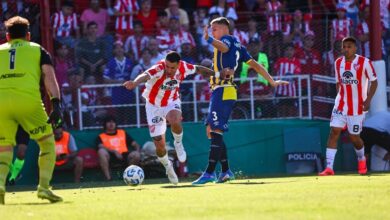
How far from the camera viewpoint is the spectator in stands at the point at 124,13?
22.6 meters

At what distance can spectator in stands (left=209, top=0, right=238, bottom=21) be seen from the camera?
23219 mm

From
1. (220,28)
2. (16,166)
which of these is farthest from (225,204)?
(16,166)

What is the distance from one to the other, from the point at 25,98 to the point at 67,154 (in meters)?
8.82

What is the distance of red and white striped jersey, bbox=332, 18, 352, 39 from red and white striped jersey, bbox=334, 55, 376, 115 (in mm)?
3524

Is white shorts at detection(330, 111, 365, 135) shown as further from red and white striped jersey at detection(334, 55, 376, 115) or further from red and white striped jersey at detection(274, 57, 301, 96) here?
red and white striped jersey at detection(274, 57, 301, 96)

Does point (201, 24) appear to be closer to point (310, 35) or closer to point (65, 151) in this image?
point (310, 35)

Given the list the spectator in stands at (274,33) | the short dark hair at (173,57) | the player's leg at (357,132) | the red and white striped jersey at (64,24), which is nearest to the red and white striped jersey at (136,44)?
the red and white striped jersey at (64,24)

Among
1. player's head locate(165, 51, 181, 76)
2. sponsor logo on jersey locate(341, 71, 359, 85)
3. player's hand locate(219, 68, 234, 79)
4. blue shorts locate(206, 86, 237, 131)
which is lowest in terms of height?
blue shorts locate(206, 86, 237, 131)

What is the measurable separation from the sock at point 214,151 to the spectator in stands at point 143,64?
648cm

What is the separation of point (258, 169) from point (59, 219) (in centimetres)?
1213

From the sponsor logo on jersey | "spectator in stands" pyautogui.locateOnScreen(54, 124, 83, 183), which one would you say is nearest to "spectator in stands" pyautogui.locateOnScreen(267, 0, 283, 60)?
the sponsor logo on jersey

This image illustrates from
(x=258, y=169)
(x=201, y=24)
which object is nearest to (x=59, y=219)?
(x=258, y=169)

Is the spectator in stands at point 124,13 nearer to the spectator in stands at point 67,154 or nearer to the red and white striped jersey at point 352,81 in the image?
the spectator in stands at point 67,154

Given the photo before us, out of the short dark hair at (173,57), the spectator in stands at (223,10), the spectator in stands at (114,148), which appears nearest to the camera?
the short dark hair at (173,57)
